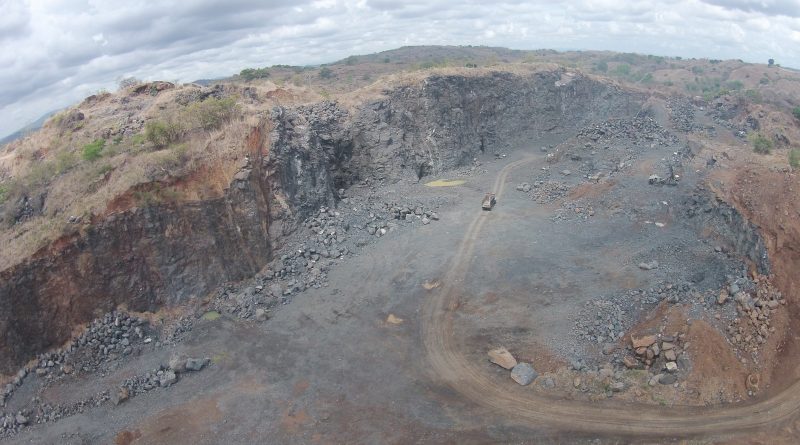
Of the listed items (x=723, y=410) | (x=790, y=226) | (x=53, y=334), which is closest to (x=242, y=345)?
(x=53, y=334)

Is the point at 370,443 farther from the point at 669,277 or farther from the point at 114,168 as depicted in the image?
the point at 114,168

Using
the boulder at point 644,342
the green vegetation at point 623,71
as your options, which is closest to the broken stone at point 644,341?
the boulder at point 644,342

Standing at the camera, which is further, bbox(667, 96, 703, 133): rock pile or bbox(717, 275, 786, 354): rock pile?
bbox(667, 96, 703, 133): rock pile

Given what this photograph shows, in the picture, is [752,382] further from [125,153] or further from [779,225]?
[125,153]

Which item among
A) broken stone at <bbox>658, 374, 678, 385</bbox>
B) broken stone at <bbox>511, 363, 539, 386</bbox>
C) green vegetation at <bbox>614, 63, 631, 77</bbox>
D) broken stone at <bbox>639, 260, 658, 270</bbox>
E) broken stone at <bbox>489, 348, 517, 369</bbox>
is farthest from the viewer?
green vegetation at <bbox>614, 63, 631, 77</bbox>

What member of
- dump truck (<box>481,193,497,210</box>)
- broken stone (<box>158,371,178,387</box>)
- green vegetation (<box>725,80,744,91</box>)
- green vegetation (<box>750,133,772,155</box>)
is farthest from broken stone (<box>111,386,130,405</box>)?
green vegetation (<box>725,80,744,91</box>)

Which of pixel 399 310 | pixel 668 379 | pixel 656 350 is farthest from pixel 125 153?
pixel 668 379

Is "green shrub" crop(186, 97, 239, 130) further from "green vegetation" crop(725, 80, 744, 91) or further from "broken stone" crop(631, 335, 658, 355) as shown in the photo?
"green vegetation" crop(725, 80, 744, 91)
